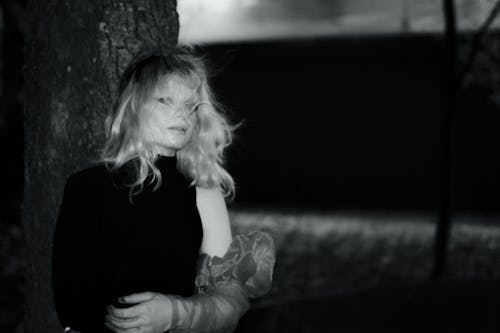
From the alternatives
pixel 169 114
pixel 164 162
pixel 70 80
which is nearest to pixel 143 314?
pixel 164 162

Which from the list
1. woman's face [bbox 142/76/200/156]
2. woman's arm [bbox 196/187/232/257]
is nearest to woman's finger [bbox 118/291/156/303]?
woman's arm [bbox 196/187/232/257]

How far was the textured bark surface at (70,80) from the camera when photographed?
2.70 meters

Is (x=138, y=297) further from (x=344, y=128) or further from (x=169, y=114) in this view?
(x=344, y=128)

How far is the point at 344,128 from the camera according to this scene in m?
15.7

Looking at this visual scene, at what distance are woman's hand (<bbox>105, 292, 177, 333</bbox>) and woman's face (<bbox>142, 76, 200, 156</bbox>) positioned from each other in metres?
0.46

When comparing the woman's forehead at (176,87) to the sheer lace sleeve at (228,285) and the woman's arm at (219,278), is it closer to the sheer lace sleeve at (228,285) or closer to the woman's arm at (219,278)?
the woman's arm at (219,278)

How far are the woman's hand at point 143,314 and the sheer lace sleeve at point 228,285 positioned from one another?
0.05 m

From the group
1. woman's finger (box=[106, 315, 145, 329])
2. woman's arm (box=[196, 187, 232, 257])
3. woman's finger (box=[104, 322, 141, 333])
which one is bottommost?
woman's finger (box=[104, 322, 141, 333])

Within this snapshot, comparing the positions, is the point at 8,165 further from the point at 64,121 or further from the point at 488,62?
the point at 64,121

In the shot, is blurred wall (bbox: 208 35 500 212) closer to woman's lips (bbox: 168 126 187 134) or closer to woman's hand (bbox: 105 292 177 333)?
woman's lips (bbox: 168 126 187 134)

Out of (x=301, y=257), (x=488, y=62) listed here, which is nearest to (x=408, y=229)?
(x=301, y=257)

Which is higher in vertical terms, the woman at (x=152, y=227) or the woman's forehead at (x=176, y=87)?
the woman's forehead at (x=176, y=87)

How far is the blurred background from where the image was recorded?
11.3 m

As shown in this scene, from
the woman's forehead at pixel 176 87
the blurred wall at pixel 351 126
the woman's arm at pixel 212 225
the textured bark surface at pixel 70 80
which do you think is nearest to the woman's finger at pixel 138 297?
the woman's arm at pixel 212 225
